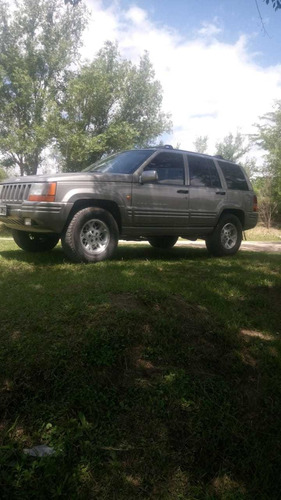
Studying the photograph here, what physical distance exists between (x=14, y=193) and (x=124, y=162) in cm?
190

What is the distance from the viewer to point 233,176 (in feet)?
23.5

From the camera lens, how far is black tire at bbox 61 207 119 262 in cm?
484

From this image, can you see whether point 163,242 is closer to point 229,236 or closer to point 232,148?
point 229,236

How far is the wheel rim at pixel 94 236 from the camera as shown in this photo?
4991 millimetres

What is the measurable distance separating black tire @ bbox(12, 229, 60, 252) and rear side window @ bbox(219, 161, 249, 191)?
3.61 metres

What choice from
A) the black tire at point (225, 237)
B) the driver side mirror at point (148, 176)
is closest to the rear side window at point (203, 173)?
the black tire at point (225, 237)

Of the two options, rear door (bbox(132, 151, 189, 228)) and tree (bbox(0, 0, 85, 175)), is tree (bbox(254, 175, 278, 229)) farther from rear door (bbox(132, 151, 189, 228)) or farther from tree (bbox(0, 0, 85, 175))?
rear door (bbox(132, 151, 189, 228))

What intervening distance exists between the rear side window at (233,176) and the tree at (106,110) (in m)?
12.0

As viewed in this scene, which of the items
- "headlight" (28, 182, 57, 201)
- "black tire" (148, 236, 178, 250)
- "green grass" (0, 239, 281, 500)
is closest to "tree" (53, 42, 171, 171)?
"black tire" (148, 236, 178, 250)

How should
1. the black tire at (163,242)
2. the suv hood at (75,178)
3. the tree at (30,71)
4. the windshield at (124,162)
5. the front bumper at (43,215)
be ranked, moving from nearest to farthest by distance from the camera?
the front bumper at (43,215), the suv hood at (75,178), the windshield at (124,162), the black tire at (163,242), the tree at (30,71)

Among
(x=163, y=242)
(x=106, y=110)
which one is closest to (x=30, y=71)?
(x=106, y=110)

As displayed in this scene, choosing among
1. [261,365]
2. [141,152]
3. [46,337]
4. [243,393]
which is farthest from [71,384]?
[141,152]

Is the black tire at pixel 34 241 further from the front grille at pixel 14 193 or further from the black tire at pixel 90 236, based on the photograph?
the black tire at pixel 90 236

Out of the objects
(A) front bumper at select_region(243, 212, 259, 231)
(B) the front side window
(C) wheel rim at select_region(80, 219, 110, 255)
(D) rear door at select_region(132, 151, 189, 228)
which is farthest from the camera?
(A) front bumper at select_region(243, 212, 259, 231)
